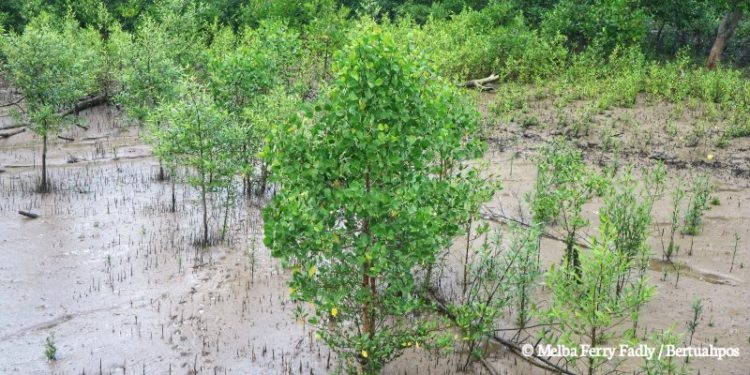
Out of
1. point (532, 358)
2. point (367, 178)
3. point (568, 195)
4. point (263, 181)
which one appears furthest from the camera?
point (263, 181)

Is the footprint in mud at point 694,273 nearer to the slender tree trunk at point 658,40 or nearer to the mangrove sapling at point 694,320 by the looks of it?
the mangrove sapling at point 694,320

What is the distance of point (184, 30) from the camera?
78.8 ft

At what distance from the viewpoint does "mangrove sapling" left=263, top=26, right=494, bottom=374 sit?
22.1 ft

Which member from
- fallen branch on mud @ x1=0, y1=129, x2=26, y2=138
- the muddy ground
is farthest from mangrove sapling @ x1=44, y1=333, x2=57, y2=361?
fallen branch on mud @ x1=0, y1=129, x2=26, y2=138

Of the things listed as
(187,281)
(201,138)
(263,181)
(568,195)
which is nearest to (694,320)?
(568,195)

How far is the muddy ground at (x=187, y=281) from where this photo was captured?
911 cm

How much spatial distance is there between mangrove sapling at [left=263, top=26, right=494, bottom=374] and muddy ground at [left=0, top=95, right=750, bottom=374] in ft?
6.44

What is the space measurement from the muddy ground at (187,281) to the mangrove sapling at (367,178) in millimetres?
1962

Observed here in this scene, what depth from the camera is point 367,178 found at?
284 inches

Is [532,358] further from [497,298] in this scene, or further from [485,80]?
[485,80]

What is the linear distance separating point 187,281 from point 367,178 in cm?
540

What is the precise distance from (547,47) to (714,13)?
7.00 metres

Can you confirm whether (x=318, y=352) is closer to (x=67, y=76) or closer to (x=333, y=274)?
(x=333, y=274)

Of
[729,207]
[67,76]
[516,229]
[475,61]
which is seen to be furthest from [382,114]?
[475,61]
